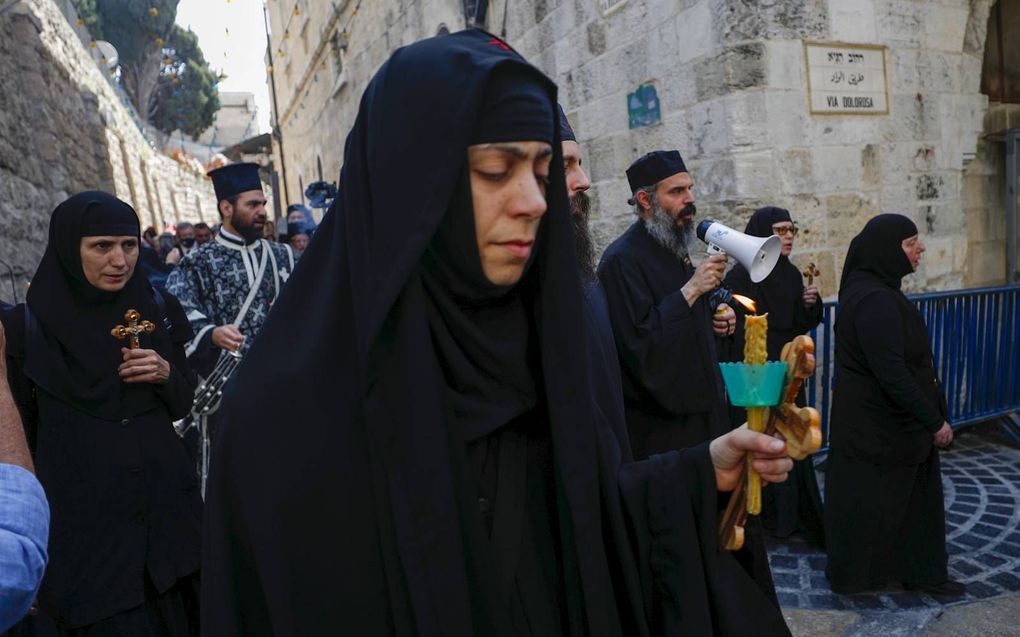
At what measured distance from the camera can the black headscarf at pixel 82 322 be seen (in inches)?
106

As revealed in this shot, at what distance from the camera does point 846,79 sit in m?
5.48

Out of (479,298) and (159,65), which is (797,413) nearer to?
(479,298)

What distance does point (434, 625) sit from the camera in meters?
1.24

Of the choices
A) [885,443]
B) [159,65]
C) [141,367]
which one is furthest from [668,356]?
[159,65]

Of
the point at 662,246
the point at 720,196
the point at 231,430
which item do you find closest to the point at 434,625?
the point at 231,430

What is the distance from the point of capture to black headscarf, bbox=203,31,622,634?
1.27m

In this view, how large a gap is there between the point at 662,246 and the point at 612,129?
120 inches

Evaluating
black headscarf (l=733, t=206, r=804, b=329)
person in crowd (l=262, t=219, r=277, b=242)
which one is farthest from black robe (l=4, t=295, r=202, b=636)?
black headscarf (l=733, t=206, r=804, b=329)

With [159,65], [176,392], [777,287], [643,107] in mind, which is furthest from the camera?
[159,65]

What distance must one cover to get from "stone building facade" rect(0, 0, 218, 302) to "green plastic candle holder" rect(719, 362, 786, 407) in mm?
6661

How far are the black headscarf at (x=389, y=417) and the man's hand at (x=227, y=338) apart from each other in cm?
250

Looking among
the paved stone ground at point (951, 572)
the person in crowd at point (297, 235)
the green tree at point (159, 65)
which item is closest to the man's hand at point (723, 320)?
the paved stone ground at point (951, 572)

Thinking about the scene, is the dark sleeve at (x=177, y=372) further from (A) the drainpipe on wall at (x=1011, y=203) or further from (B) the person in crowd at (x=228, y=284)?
(A) the drainpipe on wall at (x=1011, y=203)

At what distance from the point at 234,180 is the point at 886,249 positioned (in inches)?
148
